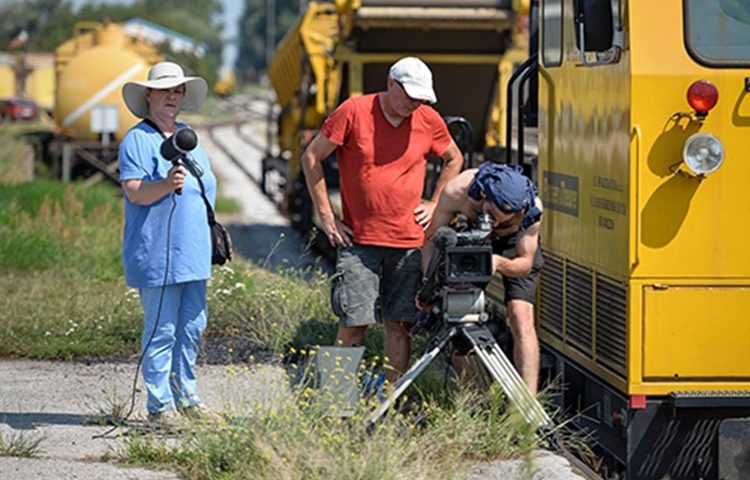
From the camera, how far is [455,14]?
18578 mm

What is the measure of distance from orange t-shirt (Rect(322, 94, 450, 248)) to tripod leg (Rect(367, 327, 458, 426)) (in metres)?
1.24

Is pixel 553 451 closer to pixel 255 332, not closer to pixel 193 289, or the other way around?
pixel 193 289

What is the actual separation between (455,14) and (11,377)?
31.1 ft

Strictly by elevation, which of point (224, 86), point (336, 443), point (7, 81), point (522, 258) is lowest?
point (336, 443)

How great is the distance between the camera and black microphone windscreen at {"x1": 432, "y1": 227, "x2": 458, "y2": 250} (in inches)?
309

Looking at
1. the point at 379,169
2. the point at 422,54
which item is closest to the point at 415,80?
the point at 379,169

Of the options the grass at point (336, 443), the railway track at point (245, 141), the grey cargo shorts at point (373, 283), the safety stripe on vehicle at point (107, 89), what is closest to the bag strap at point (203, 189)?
the grey cargo shorts at point (373, 283)

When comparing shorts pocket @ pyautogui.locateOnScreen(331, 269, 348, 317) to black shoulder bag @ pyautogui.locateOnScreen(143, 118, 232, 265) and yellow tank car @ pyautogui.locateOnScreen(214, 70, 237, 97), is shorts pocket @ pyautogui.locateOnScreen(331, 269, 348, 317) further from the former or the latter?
yellow tank car @ pyautogui.locateOnScreen(214, 70, 237, 97)

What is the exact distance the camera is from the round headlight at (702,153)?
7.57m

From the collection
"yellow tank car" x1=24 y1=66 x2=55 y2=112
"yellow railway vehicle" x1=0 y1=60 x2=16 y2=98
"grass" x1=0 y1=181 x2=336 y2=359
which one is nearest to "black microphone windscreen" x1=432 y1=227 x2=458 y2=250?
"grass" x1=0 y1=181 x2=336 y2=359

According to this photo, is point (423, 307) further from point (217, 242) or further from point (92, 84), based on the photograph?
point (92, 84)

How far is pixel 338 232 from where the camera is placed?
9.03 m

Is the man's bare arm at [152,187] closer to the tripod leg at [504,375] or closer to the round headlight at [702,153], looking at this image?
the tripod leg at [504,375]

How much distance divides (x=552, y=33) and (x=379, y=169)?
1370mm
